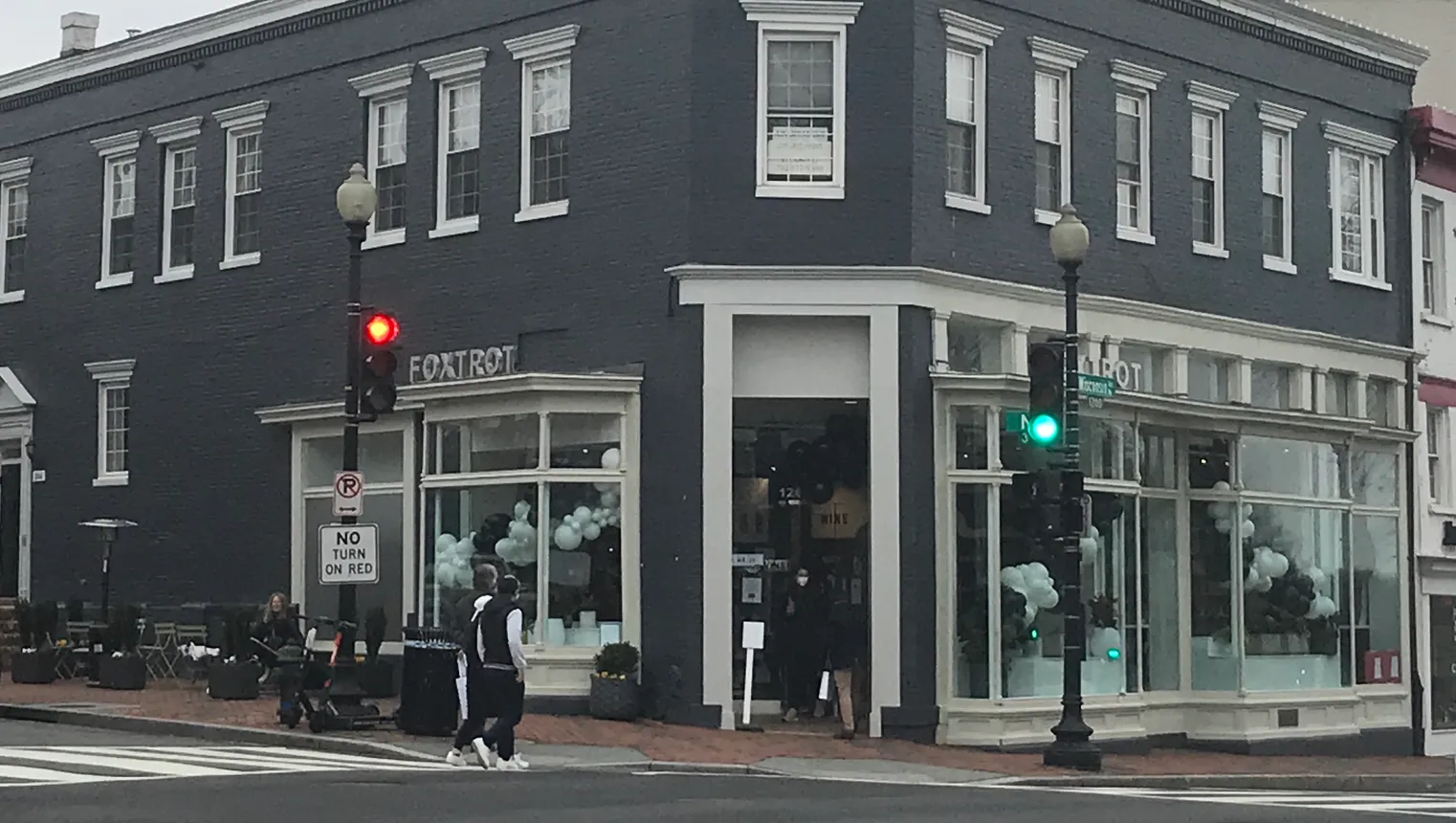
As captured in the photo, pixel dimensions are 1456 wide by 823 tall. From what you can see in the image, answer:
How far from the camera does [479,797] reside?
15688mm

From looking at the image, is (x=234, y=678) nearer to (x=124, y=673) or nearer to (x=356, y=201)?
(x=124, y=673)

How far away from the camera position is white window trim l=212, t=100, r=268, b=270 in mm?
29836

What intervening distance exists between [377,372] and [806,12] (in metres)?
6.93

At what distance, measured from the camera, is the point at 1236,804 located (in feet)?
58.1

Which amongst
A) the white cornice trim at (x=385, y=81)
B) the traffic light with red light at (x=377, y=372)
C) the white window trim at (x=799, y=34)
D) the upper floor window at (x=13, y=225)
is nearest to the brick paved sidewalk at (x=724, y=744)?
the traffic light with red light at (x=377, y=372)

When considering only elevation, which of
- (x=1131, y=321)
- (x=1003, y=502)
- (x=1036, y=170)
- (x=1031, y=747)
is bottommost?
(x=1031, y=747)

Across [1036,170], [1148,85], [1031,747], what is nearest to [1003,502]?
[1031,747]

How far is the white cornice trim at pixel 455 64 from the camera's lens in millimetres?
26609

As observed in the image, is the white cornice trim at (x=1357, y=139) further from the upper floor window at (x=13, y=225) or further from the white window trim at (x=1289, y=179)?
the upper floor window at (x=13, y=225)

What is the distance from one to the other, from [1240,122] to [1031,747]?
9728 millimetres

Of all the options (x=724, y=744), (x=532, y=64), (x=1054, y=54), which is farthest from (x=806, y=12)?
(x=724, y=744)

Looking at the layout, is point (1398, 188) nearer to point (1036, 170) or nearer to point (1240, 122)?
point (1240, 122)

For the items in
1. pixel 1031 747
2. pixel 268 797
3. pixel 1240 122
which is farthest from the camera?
pixel 1240 122

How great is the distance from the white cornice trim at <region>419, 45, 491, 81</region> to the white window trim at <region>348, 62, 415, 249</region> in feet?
1.31
